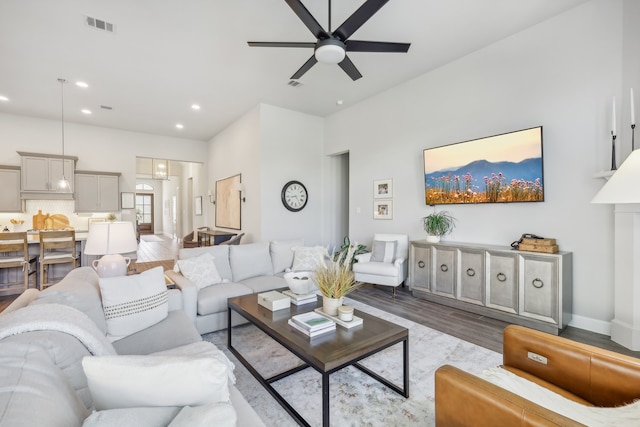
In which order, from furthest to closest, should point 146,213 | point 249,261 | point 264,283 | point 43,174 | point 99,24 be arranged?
point 146,213, point 43,174, point 249,261, point 264,283, point 99,24

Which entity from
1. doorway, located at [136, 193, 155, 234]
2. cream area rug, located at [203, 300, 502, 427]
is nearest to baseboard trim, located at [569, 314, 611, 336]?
cream area rug, located at [203, 300, 502, 427]

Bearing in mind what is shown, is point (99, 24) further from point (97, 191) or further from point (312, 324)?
point (97, 191)

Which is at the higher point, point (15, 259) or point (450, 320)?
point (15, 259)

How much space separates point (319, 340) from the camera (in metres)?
1.83

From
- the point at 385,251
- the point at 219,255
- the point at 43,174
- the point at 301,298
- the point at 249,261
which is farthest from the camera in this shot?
the point at 43,174

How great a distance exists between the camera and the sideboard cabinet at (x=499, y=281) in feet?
9.55

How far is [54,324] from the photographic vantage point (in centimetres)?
117

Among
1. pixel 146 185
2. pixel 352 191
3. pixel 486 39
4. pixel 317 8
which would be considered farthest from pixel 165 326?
pixel 146 185

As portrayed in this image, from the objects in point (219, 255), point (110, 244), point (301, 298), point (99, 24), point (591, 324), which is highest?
point (99, 24)

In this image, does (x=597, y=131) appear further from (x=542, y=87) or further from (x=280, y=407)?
(x=280, y=407)

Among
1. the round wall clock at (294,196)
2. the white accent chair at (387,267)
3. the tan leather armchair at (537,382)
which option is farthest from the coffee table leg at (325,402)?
the round wall clock at (294,196)

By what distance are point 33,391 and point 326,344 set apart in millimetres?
1325

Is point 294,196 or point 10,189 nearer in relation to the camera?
point 10,189

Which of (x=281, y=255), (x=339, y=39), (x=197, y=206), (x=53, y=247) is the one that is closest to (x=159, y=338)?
(x=281, y=255)
